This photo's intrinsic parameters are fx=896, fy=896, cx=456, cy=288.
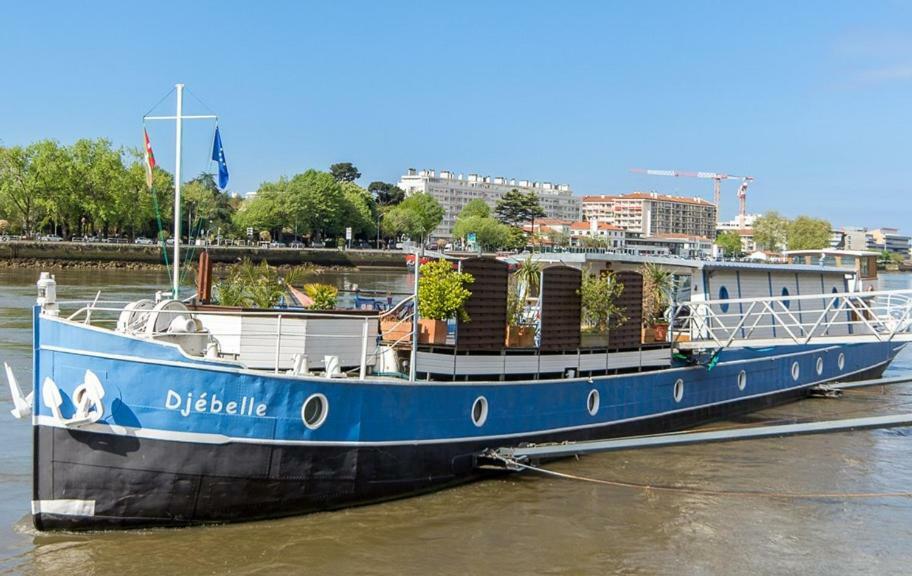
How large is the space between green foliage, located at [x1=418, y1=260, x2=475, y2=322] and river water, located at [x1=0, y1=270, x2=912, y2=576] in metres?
3.01

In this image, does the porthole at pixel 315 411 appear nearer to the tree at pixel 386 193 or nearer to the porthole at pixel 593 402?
the porthole at pixel 593 402

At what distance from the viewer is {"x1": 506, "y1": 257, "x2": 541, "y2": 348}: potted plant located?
15922mm

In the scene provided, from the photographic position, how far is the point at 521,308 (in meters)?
16.5

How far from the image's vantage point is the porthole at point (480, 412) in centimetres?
1509

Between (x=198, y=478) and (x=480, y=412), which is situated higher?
(x=480, y=412)

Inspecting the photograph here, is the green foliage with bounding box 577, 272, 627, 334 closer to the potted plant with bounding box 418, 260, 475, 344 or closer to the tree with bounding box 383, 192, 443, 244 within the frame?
the potted plant with bounding box 418, 260, 475, 344

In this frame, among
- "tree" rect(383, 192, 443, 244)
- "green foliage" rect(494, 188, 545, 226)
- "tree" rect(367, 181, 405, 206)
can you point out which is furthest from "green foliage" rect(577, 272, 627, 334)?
"tree" rect(367, 181, 405, 206)

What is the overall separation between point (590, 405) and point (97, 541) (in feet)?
30.5

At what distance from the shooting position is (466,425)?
49.0 feet

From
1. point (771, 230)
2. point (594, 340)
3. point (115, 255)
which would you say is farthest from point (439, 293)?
point (771, 230)

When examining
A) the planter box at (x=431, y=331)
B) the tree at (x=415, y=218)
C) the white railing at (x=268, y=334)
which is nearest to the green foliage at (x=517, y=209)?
the tree at (x=415, y=218)

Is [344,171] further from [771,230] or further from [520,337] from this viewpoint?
[520,337]

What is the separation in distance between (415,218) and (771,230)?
54826mm

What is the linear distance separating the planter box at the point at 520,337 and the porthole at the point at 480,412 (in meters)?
1.20
